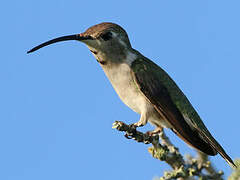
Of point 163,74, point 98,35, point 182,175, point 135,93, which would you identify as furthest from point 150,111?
point 182,175

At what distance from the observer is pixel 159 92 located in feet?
23.6

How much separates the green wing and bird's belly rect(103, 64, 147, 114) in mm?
93

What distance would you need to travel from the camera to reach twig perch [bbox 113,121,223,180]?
4.28 metres

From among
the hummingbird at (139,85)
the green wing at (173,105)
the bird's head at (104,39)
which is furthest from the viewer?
the bird's head at (104,39)

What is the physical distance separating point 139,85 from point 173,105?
80cm

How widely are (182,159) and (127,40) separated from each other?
10.7ft

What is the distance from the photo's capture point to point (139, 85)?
695 cm

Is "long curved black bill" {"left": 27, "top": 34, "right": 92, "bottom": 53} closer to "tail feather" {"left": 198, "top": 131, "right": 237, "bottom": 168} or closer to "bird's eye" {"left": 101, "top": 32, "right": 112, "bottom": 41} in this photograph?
"bird's eye" {"left": 101, "top": 32, "right": 112, "bottom": 41}

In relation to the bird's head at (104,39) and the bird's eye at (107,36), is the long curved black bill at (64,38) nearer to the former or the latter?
the bird's head at (104,39)

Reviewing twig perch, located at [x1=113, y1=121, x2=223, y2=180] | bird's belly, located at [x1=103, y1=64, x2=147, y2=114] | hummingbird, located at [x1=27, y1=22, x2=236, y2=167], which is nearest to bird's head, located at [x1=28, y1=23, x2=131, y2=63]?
hummingbird, located at [x1=27, y1=22, x2=236, y2=167]

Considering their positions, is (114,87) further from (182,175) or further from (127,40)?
(182,175)

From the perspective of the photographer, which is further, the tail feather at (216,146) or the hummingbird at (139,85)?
the hummingbird at (139,85)

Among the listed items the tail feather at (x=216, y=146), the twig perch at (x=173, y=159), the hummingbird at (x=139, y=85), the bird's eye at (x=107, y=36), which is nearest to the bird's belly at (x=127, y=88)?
the hummingbird at (x=139, y=85)

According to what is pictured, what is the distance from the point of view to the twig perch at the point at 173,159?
4.28 m
